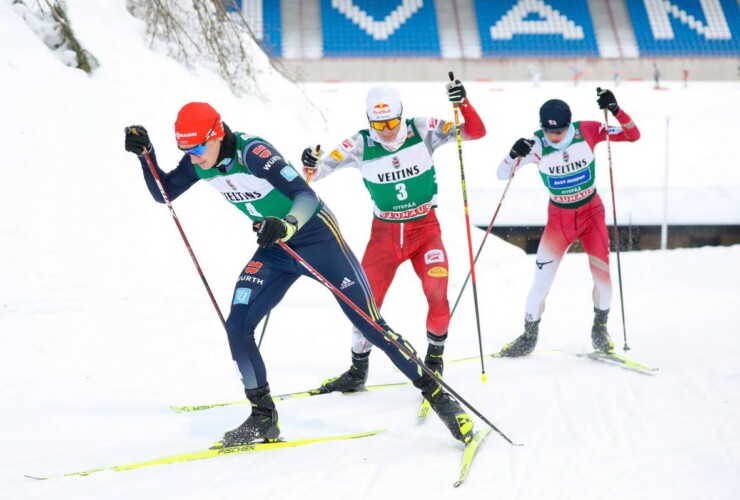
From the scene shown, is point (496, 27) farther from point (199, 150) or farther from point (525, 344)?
point (199, 150)

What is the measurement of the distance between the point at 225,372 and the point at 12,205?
2.79 m

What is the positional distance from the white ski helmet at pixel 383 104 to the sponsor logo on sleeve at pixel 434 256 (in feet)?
2.93

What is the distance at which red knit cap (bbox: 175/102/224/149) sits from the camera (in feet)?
12.2

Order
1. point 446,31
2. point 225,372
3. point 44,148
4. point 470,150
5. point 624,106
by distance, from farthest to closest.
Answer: point 446,31 < point 624,106 < point 470,150 < point 44,148 < point 225,372

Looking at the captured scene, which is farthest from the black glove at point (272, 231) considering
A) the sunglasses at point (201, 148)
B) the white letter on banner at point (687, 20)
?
the white letter on banner at point (687, 20)

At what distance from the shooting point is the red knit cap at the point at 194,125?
373cm

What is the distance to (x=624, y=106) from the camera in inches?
742

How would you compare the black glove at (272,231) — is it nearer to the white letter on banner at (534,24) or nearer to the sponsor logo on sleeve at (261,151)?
the sponsor logo on sleeve at (261,151)

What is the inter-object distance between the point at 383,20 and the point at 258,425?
23833 millimetres

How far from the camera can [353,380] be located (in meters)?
5.22

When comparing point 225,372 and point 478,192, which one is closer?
point 225,372

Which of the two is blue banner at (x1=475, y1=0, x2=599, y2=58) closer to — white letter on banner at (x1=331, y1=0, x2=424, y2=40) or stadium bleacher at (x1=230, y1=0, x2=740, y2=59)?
stadium bleacher at (x1=230, y1=0, x2=740, y2=59)

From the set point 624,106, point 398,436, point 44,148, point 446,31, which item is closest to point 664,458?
point 398,436

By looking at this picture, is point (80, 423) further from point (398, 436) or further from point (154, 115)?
point (154, 115)
